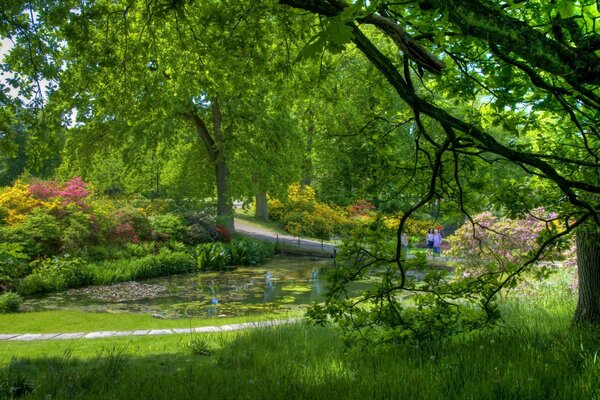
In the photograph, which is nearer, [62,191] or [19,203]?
[19,203]

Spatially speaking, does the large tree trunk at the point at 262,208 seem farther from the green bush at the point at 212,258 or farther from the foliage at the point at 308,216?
the green bush at the point at 212,258

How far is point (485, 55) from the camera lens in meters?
4.27

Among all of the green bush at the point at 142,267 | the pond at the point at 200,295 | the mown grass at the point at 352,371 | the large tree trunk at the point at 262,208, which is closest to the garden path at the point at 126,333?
the mown grass at the point at 352,371

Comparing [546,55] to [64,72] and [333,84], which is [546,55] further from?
[64,72]

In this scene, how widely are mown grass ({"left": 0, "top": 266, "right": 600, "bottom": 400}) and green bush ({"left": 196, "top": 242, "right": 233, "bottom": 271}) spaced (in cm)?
1234

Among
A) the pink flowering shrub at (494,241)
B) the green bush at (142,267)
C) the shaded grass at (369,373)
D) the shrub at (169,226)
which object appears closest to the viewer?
the shaded grass at (369,373)

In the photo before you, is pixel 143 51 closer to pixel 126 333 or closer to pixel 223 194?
pixel 126 333

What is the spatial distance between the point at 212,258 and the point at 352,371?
1512cm

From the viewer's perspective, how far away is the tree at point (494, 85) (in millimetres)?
1766

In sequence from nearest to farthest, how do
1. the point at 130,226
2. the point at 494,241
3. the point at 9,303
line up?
1. the point at 9,303
2. the point at 494,241
3. the point at 130,226

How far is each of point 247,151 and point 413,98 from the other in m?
19.6

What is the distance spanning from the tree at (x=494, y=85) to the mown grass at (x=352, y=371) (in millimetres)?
393

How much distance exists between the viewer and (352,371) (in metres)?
3.80

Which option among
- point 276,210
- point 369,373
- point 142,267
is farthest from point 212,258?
point 369,373
